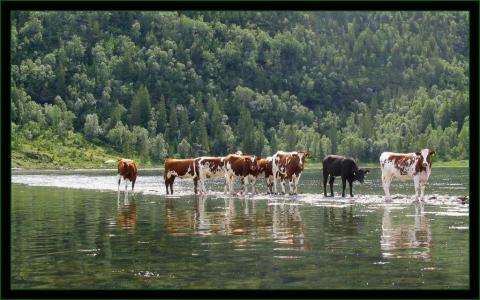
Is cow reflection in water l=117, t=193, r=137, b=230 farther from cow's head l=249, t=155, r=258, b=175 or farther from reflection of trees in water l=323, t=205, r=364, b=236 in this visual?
cow's head l=249, t=155, r=258, b=175

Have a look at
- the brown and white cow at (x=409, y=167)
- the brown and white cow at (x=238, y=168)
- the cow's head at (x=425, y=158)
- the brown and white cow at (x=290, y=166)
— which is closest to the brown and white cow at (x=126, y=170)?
the brown and white cow at (x=238, y=168)

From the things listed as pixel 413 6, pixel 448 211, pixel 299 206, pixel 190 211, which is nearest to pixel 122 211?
pixel 190 211

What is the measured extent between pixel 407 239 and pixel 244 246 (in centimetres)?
566

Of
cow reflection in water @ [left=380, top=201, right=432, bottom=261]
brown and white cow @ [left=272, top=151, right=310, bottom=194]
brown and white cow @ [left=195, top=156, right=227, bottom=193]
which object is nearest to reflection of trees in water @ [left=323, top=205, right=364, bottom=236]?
cow reflection in water @ [left=380, top=201, right=432, bottom=261]

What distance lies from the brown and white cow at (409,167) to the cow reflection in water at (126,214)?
14408 mm

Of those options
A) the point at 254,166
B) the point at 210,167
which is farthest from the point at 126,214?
the point at 210,167

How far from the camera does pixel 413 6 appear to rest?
2095 centimetres

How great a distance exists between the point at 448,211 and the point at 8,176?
25.2m

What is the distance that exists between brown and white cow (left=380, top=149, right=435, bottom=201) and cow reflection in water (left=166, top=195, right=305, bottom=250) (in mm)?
7316

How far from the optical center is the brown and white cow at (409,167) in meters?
47.9

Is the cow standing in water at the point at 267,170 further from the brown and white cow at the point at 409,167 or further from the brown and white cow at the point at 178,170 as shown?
the brown and white cow at the point at 409,167

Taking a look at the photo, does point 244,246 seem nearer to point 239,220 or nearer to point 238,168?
point 239,220

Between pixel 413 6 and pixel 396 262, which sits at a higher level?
pixel 413 6

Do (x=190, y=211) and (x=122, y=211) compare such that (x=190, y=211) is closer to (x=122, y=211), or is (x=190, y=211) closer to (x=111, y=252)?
(x=122, y=211)
